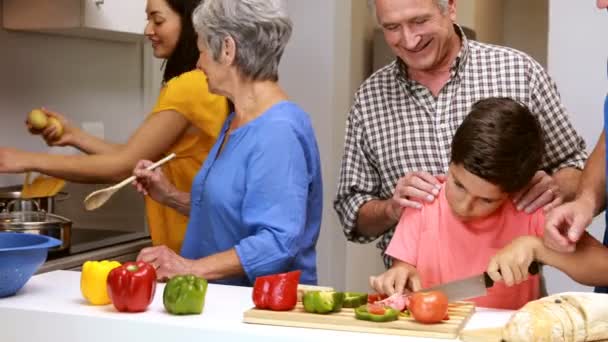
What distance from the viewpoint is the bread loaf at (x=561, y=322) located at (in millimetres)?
1526

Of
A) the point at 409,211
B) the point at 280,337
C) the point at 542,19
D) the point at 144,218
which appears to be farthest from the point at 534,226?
the point at 542,19

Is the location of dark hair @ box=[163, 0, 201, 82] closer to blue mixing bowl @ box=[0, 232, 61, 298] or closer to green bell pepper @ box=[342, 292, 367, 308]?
blue mixing bowl @ box=[0, 232, 61, 298]

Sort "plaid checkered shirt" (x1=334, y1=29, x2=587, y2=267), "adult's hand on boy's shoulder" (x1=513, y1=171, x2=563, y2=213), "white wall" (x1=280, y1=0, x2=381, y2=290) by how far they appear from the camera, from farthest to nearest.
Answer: "white wall" (x1=280, y1=0, x2=381, y2=290) → "plaid checkered shirt" (x1=334, y1=29, x2=587, y2=267) → "adult's hand on boy's shoulder" (x1=513, y1=171, x2=563, y2=213)

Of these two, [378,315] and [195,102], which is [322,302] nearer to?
[378,315]

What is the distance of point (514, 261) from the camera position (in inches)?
73.8

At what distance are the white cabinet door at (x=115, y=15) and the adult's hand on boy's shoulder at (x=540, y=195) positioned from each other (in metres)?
1.62

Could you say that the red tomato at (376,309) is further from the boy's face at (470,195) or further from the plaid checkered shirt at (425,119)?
the plaid checkered shirt at (425,119)

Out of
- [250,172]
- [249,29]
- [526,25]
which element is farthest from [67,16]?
[526,25]

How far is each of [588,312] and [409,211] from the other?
0.73 meters

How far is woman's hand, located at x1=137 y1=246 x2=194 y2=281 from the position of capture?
2119mm

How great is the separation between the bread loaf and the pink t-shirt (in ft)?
1.94

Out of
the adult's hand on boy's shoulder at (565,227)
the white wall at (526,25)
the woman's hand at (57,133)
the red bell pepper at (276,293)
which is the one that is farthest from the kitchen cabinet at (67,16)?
the white wall at (526,25)

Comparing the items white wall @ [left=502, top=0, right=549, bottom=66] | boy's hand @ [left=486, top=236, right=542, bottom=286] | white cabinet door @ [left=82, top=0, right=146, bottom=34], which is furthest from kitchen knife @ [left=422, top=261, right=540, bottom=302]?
white wall @ [left=502, top=0, right=549, bottom=66]

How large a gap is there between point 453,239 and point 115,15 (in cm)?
163
